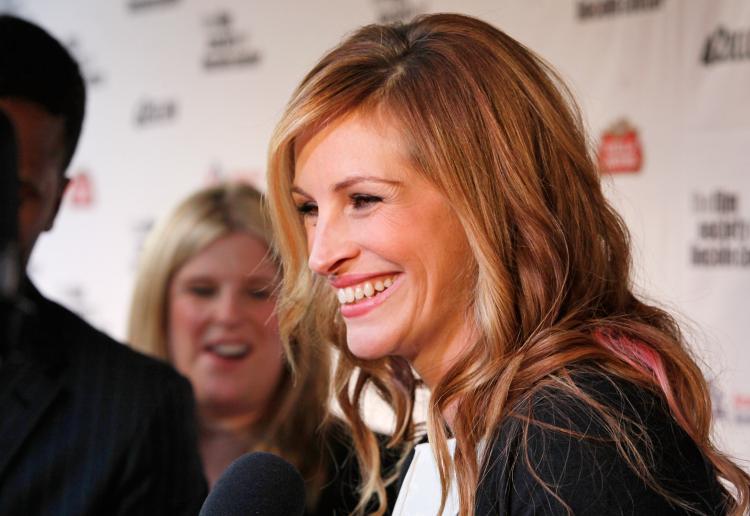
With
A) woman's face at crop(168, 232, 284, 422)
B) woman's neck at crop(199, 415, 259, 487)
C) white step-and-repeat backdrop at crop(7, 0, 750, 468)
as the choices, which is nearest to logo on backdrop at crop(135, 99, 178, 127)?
white step-and-repeat backdrop at crop(7, 0, 750, 468)

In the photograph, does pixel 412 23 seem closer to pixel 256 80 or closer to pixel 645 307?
pixel 645 307

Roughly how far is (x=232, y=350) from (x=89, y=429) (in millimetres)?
1021

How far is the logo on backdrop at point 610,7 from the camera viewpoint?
257 cm

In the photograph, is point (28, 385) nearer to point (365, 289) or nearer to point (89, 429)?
point (89, 429)

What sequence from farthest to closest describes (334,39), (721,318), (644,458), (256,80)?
(256,80) → (334,39) → (721,318) → (644,458)

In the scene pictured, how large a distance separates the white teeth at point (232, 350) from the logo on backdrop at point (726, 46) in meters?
1.31

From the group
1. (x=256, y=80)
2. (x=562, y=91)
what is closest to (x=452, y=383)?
(x=562, y=91)

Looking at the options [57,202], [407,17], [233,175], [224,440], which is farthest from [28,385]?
[233,175]

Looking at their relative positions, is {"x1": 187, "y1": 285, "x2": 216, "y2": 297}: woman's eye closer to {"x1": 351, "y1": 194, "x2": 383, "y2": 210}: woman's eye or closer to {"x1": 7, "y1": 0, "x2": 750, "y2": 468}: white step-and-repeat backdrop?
{"x1": 7, "y1": 0, "x2": 750, "y2": 468}: white step-and-repeat backdrop

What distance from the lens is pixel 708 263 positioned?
2.50 meters

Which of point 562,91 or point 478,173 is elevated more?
point 562,91

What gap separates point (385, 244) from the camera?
1.16 metres

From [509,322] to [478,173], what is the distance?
17 centimetres

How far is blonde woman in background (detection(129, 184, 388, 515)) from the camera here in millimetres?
2232
